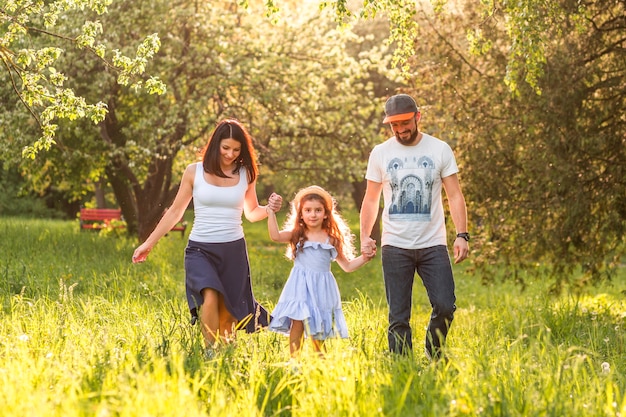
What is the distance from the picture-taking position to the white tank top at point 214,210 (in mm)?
6754

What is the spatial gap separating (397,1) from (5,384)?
5435 mm

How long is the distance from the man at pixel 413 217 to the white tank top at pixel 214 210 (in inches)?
38.3

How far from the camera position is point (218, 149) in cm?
679

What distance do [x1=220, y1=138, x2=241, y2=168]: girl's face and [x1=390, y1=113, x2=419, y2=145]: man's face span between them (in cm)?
115

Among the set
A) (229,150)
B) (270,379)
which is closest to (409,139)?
(229,150)

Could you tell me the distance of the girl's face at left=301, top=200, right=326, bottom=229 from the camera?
682cm

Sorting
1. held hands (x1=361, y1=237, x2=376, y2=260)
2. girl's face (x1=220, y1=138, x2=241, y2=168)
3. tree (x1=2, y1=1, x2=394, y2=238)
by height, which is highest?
tree (x1=2, y1=1, x2=394, y2=238)

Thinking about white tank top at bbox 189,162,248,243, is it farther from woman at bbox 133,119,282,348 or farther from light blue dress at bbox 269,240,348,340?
light blue dress at bbox 269,240,348,340

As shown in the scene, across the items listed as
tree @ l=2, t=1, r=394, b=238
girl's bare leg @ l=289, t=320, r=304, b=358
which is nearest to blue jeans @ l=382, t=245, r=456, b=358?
girl's bare leg @ l=289, t=320, r=304, b=358

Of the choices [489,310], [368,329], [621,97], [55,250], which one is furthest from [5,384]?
[55,250]

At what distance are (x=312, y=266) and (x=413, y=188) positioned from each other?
0.93 meters

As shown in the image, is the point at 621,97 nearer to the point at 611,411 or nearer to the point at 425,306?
the point at 425,306

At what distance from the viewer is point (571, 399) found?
492cm

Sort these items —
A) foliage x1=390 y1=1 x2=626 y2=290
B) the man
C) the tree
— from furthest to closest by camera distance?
the tree → foliage x1=390 y1=1 x2=626 y2=290 → the man
